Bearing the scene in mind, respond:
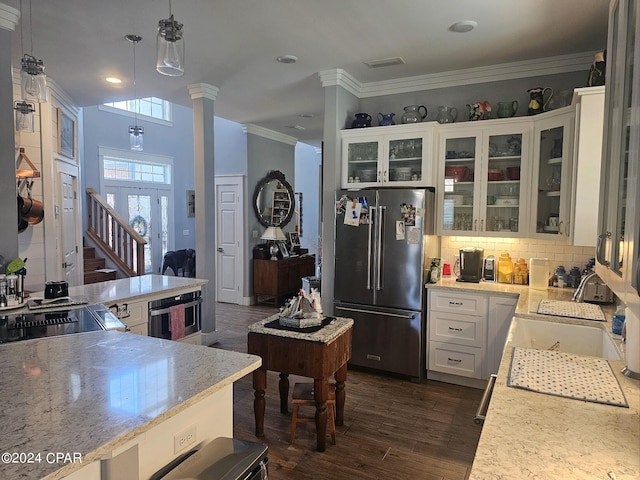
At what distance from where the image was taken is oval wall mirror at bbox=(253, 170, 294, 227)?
6781 mm

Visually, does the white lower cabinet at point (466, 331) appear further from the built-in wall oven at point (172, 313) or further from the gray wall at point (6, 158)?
the gray wall at point (6, 158)

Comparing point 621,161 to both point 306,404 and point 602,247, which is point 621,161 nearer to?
point 602,247

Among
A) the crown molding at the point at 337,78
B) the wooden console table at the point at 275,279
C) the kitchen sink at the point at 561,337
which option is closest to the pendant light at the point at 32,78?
the crown molding at the point at 337,78

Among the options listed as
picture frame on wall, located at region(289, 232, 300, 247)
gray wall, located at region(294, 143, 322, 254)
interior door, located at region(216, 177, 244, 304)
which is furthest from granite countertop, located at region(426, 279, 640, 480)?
gray wall, located at region(294, 143, 322, 254)

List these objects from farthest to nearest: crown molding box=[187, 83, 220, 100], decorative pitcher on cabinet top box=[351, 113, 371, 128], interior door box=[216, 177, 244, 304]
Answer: interior door box=[216, 177, 244, 304]
crown molding box=[187, 83, 220, 100]
decorative pitcher on cabinet top box=[351, 113, 371, 128]

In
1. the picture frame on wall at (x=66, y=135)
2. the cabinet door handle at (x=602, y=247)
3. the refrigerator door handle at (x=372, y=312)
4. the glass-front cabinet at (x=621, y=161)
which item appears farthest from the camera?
the picture frame on wall at (x=66, y=135)

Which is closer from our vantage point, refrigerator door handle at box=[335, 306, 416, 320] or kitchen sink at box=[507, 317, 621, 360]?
kitchen sink at box=[507, 317, 621, 360]

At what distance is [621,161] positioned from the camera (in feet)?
3.70

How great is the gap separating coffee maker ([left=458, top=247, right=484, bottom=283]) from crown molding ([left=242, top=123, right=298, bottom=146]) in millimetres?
4001

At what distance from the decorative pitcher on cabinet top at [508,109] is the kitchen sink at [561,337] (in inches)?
76.6

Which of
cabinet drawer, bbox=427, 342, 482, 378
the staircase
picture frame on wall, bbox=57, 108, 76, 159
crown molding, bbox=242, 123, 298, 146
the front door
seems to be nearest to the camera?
cabinet drawer, bbox=427, 342, 482, 378

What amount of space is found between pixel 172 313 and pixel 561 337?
2824 mm

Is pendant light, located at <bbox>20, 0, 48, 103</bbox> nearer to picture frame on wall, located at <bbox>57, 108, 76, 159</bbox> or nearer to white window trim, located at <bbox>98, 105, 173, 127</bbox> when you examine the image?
picture frame on wall, located at <bbox>57, 108, 76, 159</bbox>

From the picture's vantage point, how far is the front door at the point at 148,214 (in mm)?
7941
